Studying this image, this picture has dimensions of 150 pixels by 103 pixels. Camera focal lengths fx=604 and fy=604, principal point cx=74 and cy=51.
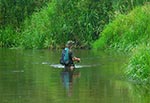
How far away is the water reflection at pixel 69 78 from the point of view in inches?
682

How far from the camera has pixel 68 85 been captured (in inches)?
717

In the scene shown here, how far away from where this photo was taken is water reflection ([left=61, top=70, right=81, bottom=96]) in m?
17.3

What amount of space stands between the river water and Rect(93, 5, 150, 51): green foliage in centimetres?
813

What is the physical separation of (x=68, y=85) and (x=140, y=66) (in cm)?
242

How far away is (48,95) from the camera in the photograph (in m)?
15.8

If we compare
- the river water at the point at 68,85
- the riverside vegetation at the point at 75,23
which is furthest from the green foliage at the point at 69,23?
the river water at the point at 68,85

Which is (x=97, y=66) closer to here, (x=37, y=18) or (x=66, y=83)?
(x=66, y=83)

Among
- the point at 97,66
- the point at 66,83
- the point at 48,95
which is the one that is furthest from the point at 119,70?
the point at 48,95

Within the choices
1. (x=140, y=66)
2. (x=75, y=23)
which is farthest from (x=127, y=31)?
(x=140, y=66)

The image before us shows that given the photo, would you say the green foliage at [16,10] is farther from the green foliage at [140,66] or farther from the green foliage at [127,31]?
the green foliage at [140,66]

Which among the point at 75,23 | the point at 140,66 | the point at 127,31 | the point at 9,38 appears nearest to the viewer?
the point at 140,66

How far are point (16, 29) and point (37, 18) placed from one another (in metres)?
4.29

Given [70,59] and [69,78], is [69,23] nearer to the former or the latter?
[70,59]

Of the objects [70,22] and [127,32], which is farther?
[70,22]
